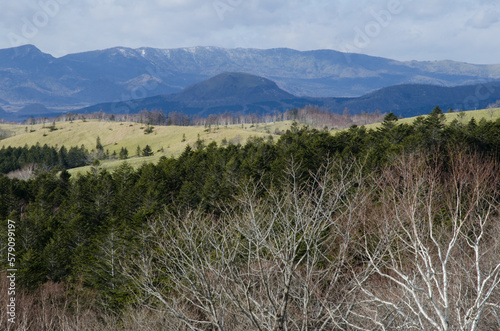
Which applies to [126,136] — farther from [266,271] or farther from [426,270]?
[426,270]

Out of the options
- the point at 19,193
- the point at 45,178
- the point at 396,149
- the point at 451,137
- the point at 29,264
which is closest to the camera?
the point at 29,264

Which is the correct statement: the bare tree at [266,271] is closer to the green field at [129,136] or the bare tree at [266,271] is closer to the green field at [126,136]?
the green field at [129,136]

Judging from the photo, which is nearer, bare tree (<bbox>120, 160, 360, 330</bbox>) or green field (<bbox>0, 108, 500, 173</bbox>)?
bare tree (<bbox>120, 160, 360, 330</bbox>)

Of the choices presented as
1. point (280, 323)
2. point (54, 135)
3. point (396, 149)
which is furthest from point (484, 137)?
point (54, 135)

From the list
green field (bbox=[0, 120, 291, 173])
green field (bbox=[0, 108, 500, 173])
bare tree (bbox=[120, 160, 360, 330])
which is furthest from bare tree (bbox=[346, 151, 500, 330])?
green field (bbox=[0, 120, 291, 173])

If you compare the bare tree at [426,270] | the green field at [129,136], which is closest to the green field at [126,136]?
the green field at [129,136]

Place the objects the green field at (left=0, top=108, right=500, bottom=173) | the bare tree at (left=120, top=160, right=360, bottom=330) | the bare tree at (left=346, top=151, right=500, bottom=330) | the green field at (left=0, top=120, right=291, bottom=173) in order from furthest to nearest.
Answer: the green field at (left=0, top=120, right=291, bottom=173), the green field at (left=0, top=108, right=500, bottom=173), the bare tree at (left=120, top=160, right=360, bottom=330), the bare tree at (left=346, top=151, right=500, bottom=330)

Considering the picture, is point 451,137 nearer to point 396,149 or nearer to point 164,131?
point 396,149

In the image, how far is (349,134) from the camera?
7038 cm

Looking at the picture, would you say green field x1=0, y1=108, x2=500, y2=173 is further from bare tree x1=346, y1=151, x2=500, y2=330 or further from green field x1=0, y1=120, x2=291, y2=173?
bare tree x1=346, y1=151, x2=500, y2=330

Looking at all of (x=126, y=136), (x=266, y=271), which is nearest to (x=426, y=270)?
(x=266, y=271)

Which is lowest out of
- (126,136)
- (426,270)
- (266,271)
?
(126,136)

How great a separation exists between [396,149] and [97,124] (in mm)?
191168

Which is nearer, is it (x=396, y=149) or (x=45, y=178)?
(x=396, y=149)
